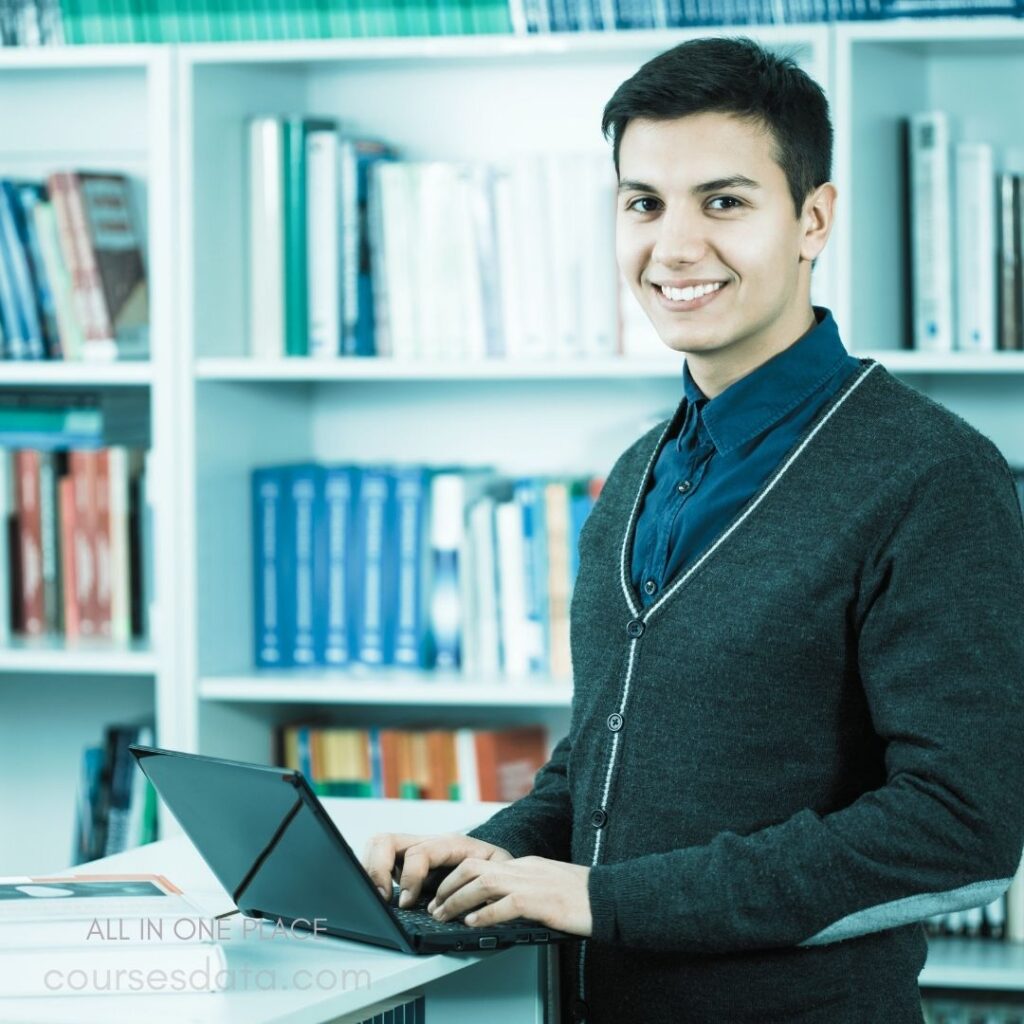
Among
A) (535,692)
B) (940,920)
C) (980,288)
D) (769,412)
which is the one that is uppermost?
(980,288)

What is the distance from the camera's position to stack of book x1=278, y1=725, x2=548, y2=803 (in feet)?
8.93

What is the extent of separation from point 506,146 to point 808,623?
5.62 ft

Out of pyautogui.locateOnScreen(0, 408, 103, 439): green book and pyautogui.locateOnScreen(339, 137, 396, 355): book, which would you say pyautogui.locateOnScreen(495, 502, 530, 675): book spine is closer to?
pyautogui.locateOnScreen(339, 137, 396, 355): book

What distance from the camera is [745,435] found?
1.46 metres

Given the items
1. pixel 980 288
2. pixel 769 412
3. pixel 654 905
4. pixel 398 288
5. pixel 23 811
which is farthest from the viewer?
pixel 23 811

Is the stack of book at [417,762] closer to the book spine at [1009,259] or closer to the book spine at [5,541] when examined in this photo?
the book spine at [5,541]

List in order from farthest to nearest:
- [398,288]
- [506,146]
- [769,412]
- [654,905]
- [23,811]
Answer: [23,811], [506,146], [398,288], [769,412], [654,905]

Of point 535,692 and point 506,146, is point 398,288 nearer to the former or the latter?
point 506,146

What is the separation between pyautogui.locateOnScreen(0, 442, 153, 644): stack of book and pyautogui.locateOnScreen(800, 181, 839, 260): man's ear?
1607mm

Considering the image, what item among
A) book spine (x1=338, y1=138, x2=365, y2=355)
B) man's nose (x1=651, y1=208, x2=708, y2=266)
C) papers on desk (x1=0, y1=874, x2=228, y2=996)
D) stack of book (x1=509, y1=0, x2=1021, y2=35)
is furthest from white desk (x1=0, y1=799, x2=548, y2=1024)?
stack of book (x1=509, y1=0, x2=1021, y2=35)

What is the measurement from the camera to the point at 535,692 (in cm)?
254

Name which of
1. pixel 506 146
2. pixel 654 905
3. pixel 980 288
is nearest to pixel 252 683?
pixel 506 146

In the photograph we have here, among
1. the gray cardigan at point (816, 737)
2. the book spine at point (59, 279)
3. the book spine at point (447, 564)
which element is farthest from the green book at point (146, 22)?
the gray cardigan at point (816, 737)

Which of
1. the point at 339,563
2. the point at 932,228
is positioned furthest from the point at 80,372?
the point at 932,228
